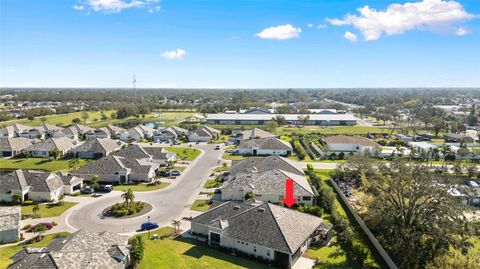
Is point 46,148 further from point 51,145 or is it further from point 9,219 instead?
point 9,219

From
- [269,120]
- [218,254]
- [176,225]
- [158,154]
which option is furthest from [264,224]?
[269,120]

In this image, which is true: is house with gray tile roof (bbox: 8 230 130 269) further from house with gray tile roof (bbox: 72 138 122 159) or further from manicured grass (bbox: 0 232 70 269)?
house with gray tile roof (bbox: 72 138 122 159)

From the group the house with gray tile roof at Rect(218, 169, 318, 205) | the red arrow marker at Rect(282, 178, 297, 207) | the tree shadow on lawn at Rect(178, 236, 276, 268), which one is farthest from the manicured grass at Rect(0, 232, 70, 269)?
the red arrow marker at Rect(282, 178, 297, 207)

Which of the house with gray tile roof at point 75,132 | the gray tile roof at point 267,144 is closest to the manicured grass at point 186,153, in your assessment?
the gray tile roof at point 267,144

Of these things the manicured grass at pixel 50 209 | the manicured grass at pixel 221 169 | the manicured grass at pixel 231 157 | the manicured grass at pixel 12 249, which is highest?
the manicured grass at pixel 231 157

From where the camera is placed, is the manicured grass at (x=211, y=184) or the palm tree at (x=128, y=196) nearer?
the palm tree at (x=128, y=196)

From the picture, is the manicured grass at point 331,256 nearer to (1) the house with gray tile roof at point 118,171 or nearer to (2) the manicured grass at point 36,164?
(1) the house with gray tile roof at point 118,171
